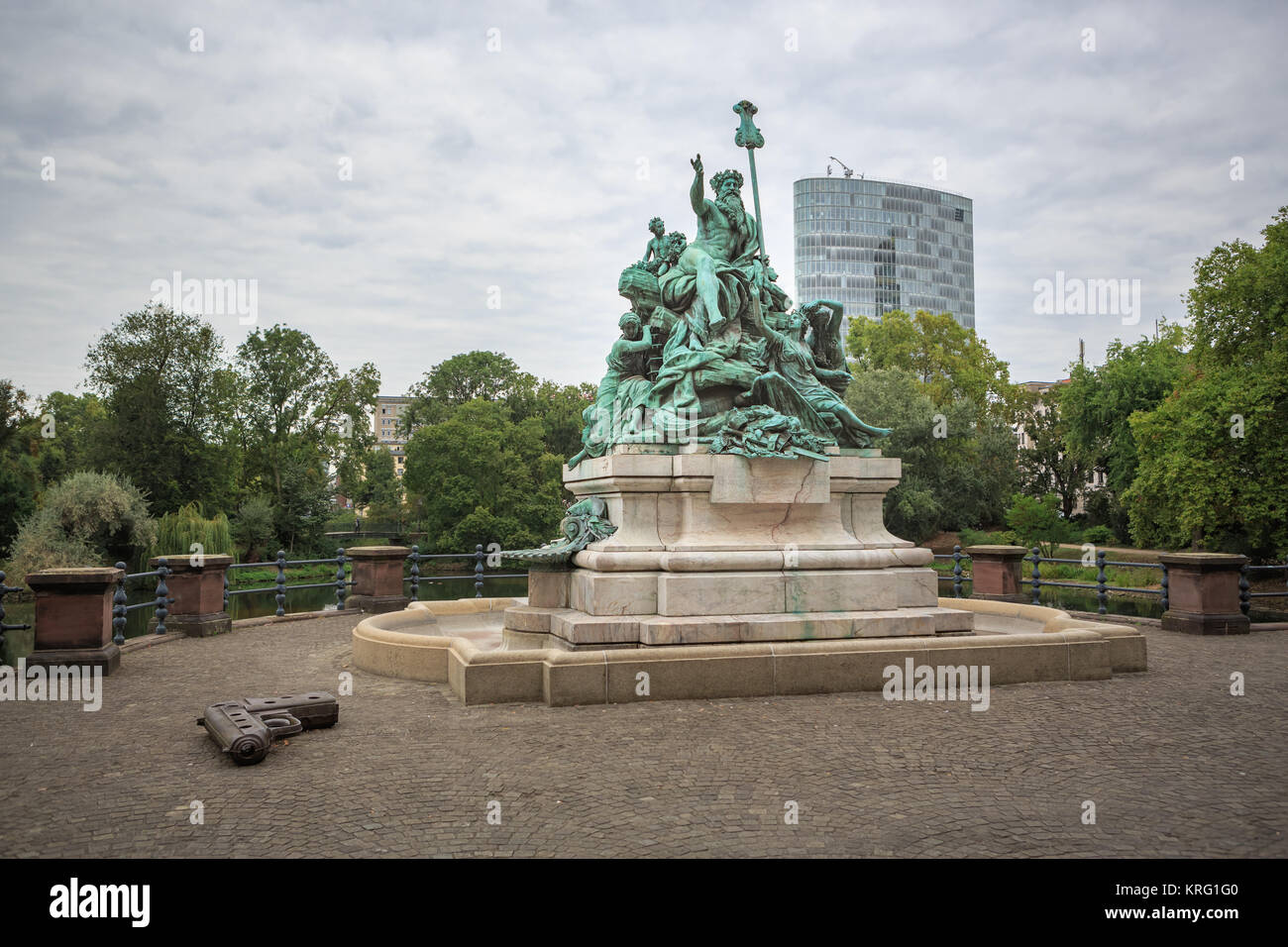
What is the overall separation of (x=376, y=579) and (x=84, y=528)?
19.9 meters

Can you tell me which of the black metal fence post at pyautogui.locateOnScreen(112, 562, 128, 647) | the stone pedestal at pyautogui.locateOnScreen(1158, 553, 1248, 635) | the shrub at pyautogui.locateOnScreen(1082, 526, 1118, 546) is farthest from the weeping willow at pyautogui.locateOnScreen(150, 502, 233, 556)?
the shrub at pyautogui.locateOnScreen(1082, 526, 1118, 546)

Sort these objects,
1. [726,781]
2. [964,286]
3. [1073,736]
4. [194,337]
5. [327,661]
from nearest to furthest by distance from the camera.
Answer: [726,781]
[1073,736]
[327,661]
[194,337]
[964,286]

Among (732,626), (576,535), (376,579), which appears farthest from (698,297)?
(376,579)

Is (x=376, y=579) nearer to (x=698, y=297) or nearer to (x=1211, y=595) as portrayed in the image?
(x=698, y=297)

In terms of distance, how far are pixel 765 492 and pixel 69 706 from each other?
6.34 meters

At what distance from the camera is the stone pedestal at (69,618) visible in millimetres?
8945

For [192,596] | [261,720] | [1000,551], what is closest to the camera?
[261,720]

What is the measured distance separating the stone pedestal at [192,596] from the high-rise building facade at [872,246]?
9298cm

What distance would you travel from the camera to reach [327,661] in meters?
9.84

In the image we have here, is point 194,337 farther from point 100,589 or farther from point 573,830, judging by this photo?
point 573,830

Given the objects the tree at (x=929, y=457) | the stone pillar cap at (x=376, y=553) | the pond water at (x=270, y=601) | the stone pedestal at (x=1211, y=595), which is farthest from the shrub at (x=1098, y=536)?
the stone pillar cap at (x=376, y=553)

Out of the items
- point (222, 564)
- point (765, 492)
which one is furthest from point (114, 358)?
point (765, 492)

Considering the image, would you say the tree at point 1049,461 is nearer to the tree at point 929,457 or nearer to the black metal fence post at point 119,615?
the tree at point 929,457

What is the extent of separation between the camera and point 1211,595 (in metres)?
12.0
